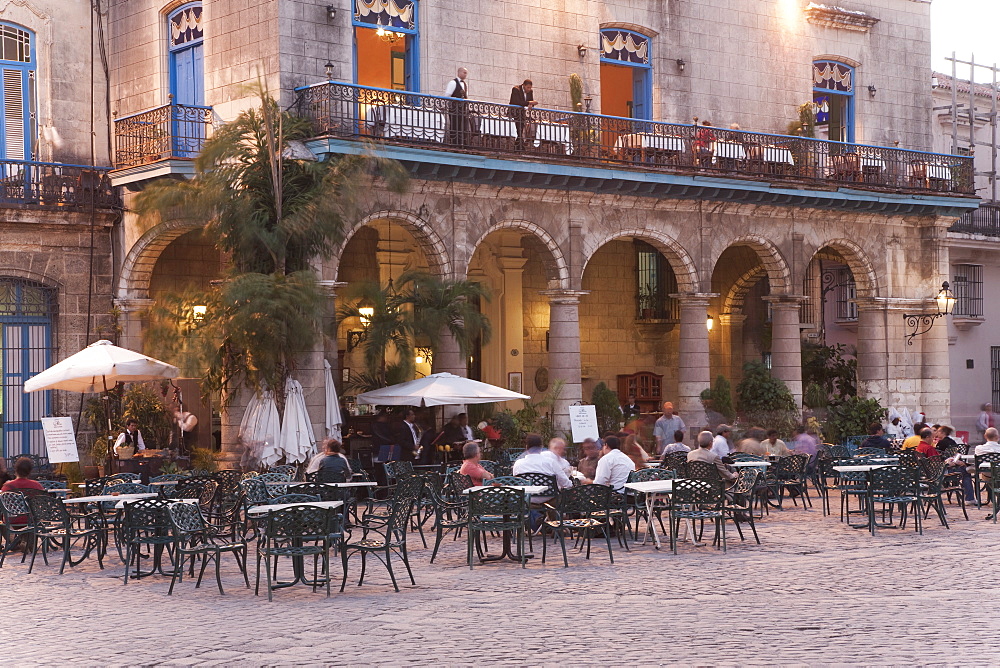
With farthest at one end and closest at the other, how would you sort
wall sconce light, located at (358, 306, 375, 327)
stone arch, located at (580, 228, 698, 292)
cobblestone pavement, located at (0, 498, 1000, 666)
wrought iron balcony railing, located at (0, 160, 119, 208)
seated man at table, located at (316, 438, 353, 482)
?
stone arch, located at (580, 228, 698, 292) < wrought iron balcony railing, located at (0, 160, 119, 208) < wall sconce light, located at (358, 306, 375, 327) < seated man at table, located at (316, 438, 353, 482) < cobblestone pavement, located at (0, 498, 1000, 666)

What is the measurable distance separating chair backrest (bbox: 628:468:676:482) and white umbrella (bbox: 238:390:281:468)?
6030 millimetres

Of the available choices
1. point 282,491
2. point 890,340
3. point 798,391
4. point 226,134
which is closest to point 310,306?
point 226,134

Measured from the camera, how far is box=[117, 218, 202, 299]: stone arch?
76.3 feet

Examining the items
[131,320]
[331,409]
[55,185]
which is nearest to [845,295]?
[331,409]

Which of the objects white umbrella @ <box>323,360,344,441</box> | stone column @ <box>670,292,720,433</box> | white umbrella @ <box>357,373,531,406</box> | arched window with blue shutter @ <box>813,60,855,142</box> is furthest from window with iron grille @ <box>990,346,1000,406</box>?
white umbrella @ <box>323,360,344,441</box>

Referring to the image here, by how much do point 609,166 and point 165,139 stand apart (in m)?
7.22

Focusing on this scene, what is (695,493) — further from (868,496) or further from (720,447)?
(720,447)

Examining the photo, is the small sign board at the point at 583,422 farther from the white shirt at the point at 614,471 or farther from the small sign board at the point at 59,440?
the small sign board at the point at 59,440

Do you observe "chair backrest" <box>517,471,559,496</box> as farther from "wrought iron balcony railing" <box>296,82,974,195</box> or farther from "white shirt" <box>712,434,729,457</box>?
"wrought iron balcony railing" <box>296,82,974,195</box>

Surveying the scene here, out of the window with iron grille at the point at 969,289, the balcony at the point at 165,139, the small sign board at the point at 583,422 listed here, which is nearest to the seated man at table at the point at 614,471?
the small sign board at the point at 583,422

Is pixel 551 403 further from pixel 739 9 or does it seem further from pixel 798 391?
pixel 739 9

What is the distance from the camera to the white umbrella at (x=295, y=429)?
65.2 feet

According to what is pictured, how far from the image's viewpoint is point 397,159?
2131 centimetres

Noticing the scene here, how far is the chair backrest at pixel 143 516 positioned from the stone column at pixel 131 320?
1085cm
